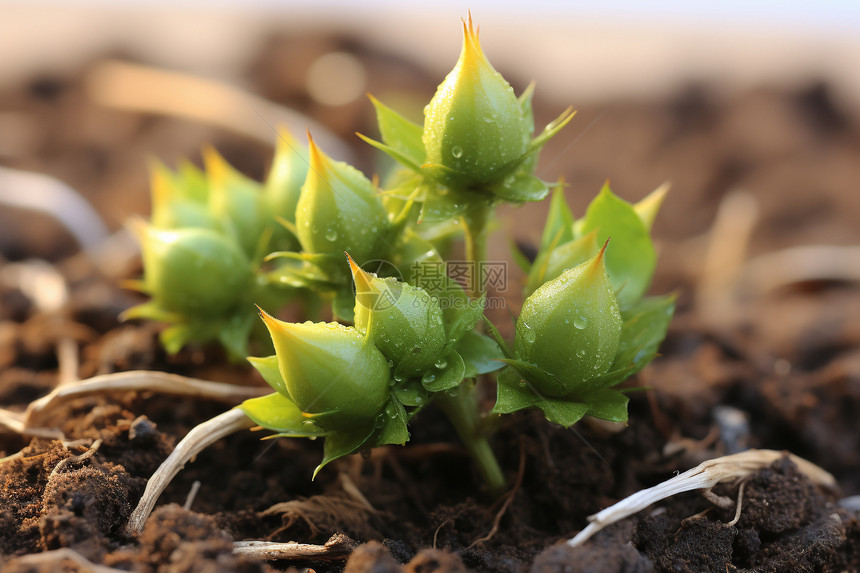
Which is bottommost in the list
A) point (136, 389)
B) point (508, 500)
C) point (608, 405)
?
point (508, 500)

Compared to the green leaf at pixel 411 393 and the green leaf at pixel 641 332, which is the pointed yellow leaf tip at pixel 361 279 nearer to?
the green leaf at pixel 411 393

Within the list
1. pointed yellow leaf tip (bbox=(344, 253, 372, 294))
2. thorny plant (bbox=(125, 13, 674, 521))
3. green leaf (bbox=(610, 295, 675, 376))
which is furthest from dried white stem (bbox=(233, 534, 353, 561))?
green leaf (bbox=(610, 295, 675, 376))

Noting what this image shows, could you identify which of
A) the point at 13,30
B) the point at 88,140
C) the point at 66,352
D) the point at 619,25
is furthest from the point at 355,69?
the point at 66,352

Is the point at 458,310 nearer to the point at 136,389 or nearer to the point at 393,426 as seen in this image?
the point at 393,426

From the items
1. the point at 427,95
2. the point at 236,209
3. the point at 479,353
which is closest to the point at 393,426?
the point at 479,353

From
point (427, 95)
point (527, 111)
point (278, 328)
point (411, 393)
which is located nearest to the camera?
point (278, 328)

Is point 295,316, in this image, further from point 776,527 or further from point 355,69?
point 355,69
